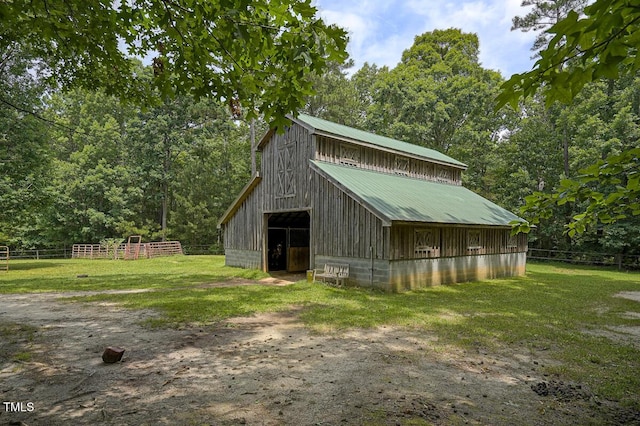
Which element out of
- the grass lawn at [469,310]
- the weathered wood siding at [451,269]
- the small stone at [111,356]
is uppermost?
the weathered wood siding at [451,269]

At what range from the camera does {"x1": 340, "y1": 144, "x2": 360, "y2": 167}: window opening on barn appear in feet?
57.2

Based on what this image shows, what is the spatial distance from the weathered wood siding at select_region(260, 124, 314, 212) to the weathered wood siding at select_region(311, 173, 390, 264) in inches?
38.6

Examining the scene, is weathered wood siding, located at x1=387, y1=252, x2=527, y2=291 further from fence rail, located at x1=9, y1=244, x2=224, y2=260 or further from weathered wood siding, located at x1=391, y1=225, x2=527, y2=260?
fence rail, located at x1=9, y1=244, x2=224, y2=260

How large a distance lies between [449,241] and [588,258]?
1937 cm

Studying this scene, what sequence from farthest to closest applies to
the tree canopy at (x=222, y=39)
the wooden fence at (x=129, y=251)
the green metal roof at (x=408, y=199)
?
1. the wooden fence at (x=129, y=251)
2. the green metal roof at (x=408, y=199)
3. the tree canopy at (x=222, y=39)

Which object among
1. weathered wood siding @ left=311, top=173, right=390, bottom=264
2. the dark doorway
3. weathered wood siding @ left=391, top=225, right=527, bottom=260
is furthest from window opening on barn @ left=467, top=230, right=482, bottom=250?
the dark doorway

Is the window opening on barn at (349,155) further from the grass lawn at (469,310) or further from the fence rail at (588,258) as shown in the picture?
the fence rail at (588,258)

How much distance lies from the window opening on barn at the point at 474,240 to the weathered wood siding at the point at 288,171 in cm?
765

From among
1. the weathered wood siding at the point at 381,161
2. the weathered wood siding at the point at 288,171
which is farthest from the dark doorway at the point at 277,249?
the weathered wood siding at the point at 381,161

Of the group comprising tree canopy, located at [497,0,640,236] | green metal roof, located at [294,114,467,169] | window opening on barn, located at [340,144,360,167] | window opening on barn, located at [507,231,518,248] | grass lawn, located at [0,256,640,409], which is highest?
green metal roof, located at [294,114,467,169]

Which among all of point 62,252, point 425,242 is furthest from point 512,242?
point 62,252

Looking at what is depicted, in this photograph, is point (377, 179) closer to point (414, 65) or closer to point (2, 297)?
point (2, 297)

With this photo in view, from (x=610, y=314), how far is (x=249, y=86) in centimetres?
1180

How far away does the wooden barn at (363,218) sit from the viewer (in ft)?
43.9
